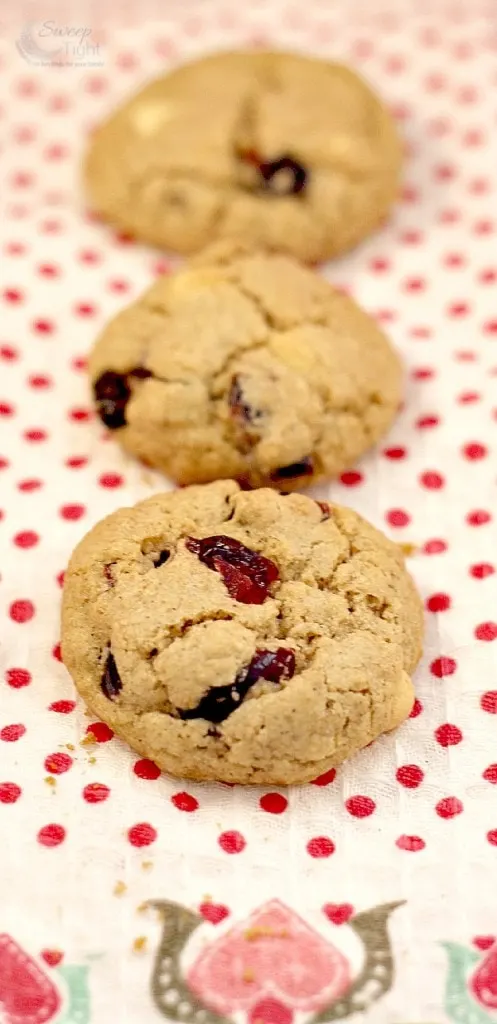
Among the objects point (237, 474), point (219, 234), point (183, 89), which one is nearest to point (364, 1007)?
point (237, 474)

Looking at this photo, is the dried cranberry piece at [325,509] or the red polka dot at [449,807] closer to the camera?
the red polka dot at [449,807]

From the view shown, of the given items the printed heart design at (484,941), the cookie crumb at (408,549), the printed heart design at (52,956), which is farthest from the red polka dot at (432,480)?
the printed heart design at (52,956)

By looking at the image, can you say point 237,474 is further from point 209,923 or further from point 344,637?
point 209,923

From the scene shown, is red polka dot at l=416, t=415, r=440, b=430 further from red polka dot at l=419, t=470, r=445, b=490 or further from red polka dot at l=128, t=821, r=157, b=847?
red polka dot at l=128, t=821, r=157, b=847

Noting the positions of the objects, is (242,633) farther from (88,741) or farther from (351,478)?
(351,478)

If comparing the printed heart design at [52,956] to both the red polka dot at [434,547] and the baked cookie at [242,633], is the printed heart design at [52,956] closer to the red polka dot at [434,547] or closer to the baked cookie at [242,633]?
the baked cookie at [242,633]

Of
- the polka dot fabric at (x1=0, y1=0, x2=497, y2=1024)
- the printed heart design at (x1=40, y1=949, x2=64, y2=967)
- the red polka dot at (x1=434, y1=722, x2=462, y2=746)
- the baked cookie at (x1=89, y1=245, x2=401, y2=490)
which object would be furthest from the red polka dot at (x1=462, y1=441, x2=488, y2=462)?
the printed heart design at (x1=40, y1=949, x2=64, y2=967)
